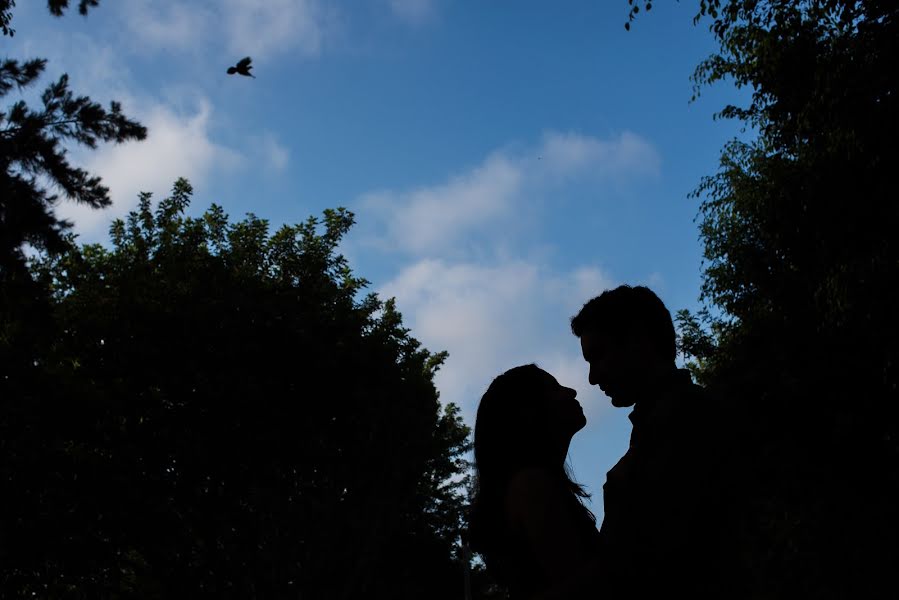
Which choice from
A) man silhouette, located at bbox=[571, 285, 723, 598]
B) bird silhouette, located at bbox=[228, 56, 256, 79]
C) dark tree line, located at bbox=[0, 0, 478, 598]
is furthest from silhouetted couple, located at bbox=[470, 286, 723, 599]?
dark tree line, located at bbox=[0, 0, 478, 598]

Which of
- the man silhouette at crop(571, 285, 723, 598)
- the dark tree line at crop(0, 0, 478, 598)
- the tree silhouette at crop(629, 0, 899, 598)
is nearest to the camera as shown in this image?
the man silhouette at crop(571, 285, 723, 598)

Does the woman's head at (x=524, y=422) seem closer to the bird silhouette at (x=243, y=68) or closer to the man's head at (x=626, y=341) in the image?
the man's head at (x=626, y=341)

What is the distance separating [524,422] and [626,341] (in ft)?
1.50

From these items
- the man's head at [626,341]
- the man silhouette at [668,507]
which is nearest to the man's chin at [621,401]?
the man's head at [626,341]

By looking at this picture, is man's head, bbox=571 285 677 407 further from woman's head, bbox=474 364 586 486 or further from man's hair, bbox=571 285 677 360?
woman's head, bbox=474 364 586 486

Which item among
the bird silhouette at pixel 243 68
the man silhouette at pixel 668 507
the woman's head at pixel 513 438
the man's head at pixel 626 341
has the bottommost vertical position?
the man silhouette at pixel 668 507

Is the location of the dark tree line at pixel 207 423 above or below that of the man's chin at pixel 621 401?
above

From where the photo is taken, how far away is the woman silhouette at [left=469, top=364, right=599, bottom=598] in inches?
82.0

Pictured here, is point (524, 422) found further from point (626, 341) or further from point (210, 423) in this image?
point (210, 423)

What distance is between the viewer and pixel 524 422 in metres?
2.42

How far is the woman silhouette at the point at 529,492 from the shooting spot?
2084mm

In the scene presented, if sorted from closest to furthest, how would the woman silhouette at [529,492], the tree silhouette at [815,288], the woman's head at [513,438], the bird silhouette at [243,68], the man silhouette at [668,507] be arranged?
the man silhouette at [668,507]
the woman silhouette at [529,492]
the woman's head at [513,438]
the bird silhouette at [243,68]
the tree silhouette at [815,288]

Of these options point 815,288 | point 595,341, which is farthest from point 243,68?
point 815,288

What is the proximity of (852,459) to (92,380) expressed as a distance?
16.3 metres
